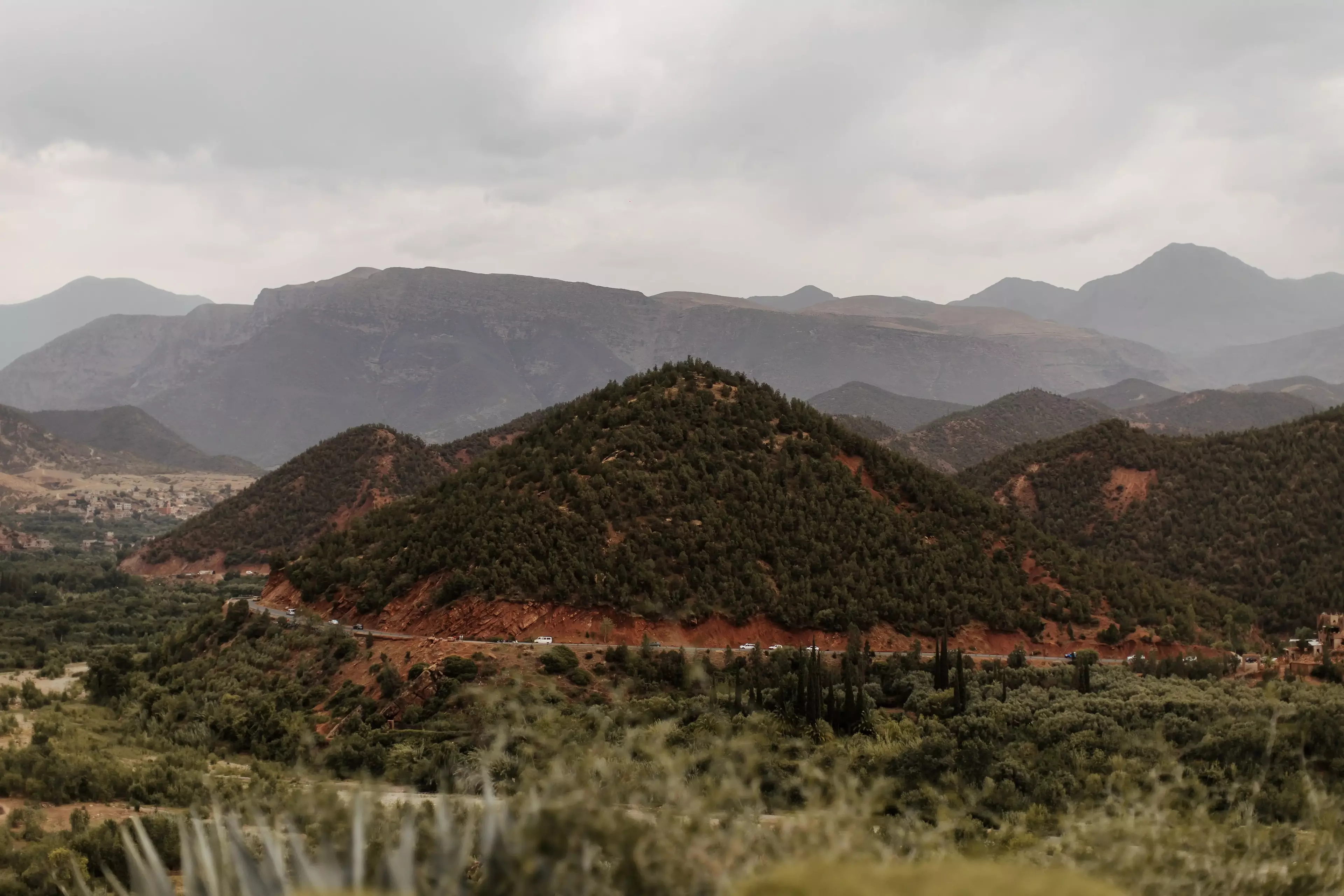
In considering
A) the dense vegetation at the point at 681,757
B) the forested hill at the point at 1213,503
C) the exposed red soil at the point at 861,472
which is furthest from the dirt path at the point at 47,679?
the forested hill at the point at 1213,503

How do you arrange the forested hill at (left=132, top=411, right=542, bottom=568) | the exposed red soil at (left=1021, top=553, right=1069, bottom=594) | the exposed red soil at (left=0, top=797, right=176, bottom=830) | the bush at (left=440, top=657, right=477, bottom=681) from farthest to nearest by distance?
1. the forested hill at (left=132, top=411, right=542, bottom=568)
2. the exposed red soil at (left=1021, top=553, right=1069, bottom=594)
3. the bush at (left=440, top=657, right=477, bottom=681)
4. the exposed red soil at (left=0, top=797, right=176, bottom=830)

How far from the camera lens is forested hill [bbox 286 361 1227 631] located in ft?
169

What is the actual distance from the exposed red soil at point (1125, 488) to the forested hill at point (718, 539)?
74.0 ft

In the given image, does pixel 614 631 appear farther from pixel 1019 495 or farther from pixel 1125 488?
pixel 1125 488

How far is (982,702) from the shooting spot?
36.8 meters

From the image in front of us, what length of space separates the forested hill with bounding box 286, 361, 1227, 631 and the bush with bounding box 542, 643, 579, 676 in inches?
219

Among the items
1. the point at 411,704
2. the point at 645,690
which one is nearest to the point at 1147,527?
the point at 645,690

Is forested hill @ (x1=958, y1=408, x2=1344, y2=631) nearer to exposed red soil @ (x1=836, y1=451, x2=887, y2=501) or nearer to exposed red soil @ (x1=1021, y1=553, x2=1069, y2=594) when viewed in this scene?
exposed red soil @ (x1=1021, y1=553, x2=1069, y2=594)

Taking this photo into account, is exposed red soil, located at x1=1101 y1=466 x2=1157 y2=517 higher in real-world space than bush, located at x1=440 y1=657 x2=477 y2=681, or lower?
higher

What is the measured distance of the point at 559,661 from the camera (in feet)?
143

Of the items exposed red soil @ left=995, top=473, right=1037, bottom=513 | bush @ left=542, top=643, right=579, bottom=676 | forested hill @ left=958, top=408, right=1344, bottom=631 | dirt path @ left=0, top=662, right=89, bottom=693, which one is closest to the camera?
bush @ left=542, top=643, right=579, bottom=676

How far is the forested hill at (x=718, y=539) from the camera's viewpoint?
169 ft

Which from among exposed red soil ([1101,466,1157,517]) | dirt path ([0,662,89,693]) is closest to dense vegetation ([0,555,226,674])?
dirt path ([0,662,89,693])

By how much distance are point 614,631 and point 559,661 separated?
575 centimetres
